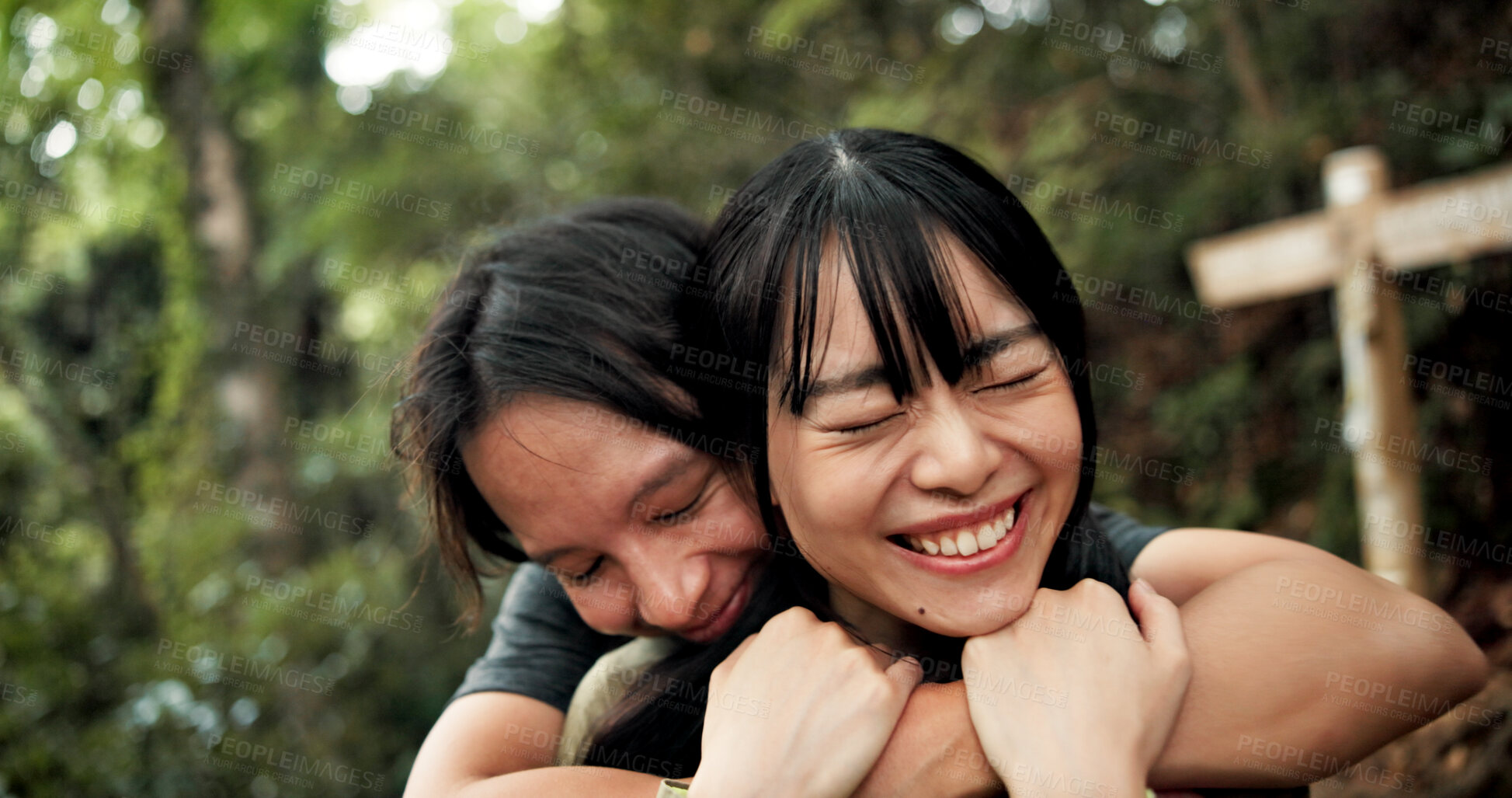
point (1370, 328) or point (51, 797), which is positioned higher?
point (1370, 328)

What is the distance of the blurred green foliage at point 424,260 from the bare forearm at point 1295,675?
7.23 ft

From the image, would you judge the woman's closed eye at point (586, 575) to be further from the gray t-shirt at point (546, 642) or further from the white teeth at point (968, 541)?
the white teeth at point (968, 541)

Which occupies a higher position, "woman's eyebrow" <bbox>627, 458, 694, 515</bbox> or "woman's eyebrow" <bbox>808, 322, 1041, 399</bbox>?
"woman's eyebrow" <bbox>808, 322, 1041, 399</bbox>

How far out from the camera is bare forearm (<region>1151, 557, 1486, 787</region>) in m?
1.42

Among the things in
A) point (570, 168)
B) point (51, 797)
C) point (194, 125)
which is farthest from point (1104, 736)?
point (194, 125)

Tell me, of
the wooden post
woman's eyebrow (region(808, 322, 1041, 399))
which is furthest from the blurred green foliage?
woman's eyebrow (region(808, 322, 1041, 399))

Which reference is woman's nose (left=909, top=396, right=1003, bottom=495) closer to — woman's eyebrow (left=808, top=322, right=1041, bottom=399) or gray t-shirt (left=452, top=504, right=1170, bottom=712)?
woman's eyebrow (left=808, top=322, right=1041, bottom=399)

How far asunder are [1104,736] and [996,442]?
416 mm

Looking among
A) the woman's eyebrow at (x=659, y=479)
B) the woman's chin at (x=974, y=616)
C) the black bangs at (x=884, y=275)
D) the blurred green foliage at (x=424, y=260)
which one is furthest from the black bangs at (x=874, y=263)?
the blurred green foliage at (x=424, y=260)

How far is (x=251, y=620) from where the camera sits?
496cm

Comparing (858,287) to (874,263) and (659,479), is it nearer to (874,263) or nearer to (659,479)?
(874,263)

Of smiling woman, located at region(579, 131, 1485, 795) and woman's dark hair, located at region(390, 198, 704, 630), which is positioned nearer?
smiling woman, located at region(579, 131, 1485, 795)

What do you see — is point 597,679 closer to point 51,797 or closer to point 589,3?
point 51,797

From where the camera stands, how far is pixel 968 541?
56.3 inches
